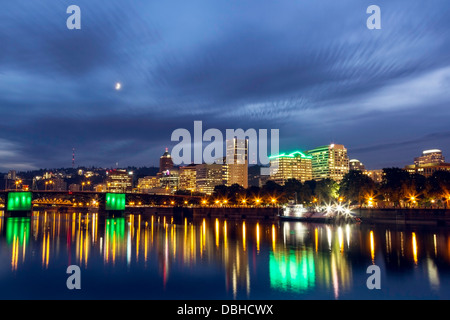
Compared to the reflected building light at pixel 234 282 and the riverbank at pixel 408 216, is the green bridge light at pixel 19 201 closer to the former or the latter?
the riverbank at pixel 408 216

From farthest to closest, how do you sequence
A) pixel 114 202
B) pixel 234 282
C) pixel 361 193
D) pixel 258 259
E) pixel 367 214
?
pixel 114 202 → pixel 361 193 → pixel 367 214 → pixel 258 259 → pixel 234 282

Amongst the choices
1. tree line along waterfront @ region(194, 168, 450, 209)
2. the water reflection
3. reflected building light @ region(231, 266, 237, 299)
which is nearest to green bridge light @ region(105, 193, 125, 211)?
tree line along waterfront @ region(194, 168, 450, 209)

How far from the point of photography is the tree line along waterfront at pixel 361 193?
4532 inches

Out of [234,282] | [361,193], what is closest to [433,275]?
[234,282]

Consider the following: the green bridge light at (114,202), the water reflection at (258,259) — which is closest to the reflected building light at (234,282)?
the water reflection at (258,259)

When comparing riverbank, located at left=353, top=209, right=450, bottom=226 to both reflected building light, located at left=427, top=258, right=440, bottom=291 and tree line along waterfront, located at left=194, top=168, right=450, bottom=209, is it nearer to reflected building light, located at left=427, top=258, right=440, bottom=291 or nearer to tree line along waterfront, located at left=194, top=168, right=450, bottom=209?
tree line along waterfront, located at left=194, top=168, right=450, bottom=209

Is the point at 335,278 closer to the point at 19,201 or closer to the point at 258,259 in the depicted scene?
the point at 258,259

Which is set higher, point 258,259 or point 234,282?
point 234,282

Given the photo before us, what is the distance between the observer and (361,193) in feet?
429

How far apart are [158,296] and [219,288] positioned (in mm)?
5446

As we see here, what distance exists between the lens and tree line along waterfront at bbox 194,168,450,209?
11512 cm
